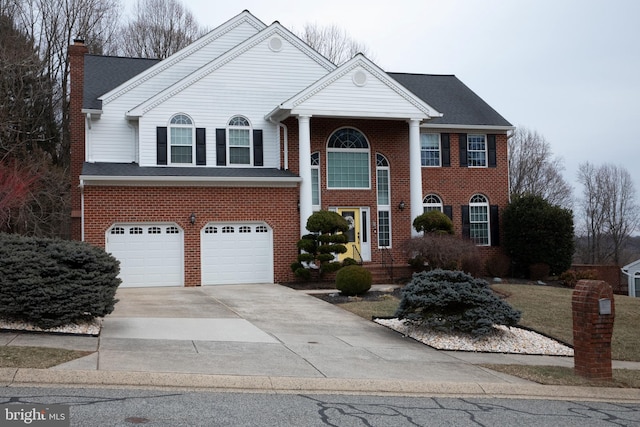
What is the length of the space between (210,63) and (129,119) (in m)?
3.50

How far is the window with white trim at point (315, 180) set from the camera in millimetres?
25656

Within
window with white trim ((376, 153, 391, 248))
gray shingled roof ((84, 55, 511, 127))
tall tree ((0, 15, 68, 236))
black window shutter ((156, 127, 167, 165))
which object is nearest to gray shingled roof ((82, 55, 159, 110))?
gray shingled roof ((84, 55, 511, 127))

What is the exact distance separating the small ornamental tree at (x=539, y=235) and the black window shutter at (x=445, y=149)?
10.7 feet

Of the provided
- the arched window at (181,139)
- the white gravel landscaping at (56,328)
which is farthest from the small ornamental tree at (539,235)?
the white gravel landscaping at (56,328)

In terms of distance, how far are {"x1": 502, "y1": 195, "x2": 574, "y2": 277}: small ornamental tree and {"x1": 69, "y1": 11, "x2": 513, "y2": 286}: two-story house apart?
1.29m

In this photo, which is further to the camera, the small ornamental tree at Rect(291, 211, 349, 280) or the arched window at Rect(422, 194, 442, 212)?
the arched window at Rect(422, 194, 442, 212)

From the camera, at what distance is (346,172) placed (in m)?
26.1

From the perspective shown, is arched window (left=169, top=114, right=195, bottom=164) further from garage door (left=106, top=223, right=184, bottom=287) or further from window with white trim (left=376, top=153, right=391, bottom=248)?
window with white trim (left=376, top=153, right=391, bottom=248)

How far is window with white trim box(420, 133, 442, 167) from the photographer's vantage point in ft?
90.6

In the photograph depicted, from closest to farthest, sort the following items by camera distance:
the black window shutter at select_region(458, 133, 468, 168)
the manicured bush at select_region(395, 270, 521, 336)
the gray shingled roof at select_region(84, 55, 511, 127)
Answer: the manicured bush at select_region(395, 270, 521, 336), the gray shingled roof at select_region(84, 55, 511, 127), the black window shutter at select_region(458, 133, 468, 168)

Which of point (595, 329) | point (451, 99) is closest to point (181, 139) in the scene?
point (451, 99)

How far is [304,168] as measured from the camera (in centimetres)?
2417

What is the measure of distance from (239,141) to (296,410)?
18137 millimetres

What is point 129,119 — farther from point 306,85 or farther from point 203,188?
point 306,85
